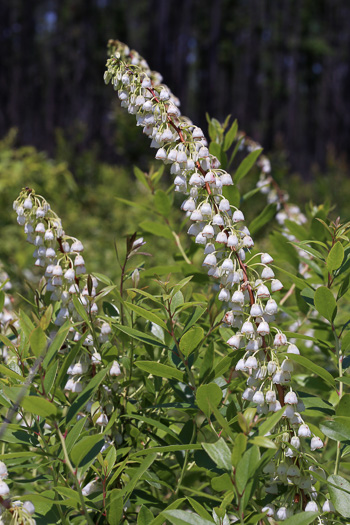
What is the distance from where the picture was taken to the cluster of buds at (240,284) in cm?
81

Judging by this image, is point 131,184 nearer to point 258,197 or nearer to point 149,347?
point 258,197

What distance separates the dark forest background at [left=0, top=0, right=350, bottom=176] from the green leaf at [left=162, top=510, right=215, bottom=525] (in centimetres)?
929

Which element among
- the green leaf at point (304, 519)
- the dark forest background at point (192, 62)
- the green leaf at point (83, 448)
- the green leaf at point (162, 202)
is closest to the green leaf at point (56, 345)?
the green leaf at point (83, 448)

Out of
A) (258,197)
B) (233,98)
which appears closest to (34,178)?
(258,197)

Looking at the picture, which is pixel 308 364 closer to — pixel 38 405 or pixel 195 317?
pixel 195 317

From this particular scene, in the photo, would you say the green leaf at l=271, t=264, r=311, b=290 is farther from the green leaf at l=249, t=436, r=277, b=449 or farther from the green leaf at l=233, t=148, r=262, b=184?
the green leaf at l=233, t=148, r=262, b=184

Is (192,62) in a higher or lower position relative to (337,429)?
higher

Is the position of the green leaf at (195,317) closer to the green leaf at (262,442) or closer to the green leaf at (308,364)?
the green leaf at (308,364)

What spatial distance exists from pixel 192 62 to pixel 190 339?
18.6 metres

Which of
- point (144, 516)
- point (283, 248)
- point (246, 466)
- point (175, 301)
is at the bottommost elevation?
point (144, 516)

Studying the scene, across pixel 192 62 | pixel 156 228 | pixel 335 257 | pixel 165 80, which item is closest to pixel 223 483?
pixel 335 257

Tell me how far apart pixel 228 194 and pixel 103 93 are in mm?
13371

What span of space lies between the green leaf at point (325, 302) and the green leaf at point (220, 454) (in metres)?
0.29

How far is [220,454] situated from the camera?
0.72 m
